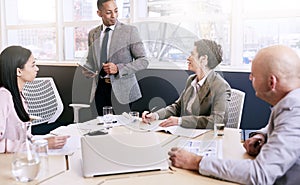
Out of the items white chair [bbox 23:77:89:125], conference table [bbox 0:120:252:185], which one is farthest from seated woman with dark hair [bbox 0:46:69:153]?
white chair [bbox 23:77:89:125]

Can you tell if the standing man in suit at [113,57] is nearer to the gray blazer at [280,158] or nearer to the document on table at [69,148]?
the document on table at [69,148]

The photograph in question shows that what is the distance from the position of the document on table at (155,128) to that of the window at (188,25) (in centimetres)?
86

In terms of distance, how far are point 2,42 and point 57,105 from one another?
6.00 feet

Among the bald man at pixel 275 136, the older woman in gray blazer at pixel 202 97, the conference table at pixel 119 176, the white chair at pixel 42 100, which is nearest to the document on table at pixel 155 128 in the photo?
the older woman in gray blazer at pixel 202 97

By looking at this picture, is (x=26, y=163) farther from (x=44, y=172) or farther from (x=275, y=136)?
(x=275, y=136)

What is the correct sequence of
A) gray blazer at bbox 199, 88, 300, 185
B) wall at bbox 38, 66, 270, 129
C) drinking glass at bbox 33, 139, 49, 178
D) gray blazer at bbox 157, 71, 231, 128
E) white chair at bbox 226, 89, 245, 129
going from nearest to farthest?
1. gray blazer at bbox 199, 88, 300, 185
2. drinking glass at bbox 33, 139, 49, 178
3. gray blazer at bbox 157, 71, 231, 128
4. white chair at bbox 226, 89, 245, 129
5. wall at bbox 38, 66, 270, 129

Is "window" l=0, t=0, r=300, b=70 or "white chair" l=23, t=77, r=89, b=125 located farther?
"white chair" l=23, t=77, r=89, b=125

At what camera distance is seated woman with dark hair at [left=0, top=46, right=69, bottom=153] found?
5.21 feet

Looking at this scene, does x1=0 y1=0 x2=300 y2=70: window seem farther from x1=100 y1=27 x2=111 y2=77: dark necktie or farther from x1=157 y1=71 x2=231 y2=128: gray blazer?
x1=157 y1=71 x2=231 y2=128: gray blazer

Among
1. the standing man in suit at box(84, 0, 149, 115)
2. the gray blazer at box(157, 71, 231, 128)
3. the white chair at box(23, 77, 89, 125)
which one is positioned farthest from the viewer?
the white chair at box(23, 77, 89, 125)

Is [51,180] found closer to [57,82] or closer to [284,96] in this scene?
[284,96]

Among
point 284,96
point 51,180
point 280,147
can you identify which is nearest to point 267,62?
point 284,96

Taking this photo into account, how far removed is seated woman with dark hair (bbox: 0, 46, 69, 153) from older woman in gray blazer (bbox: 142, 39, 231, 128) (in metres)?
0.75

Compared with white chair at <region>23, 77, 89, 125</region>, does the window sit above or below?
above
